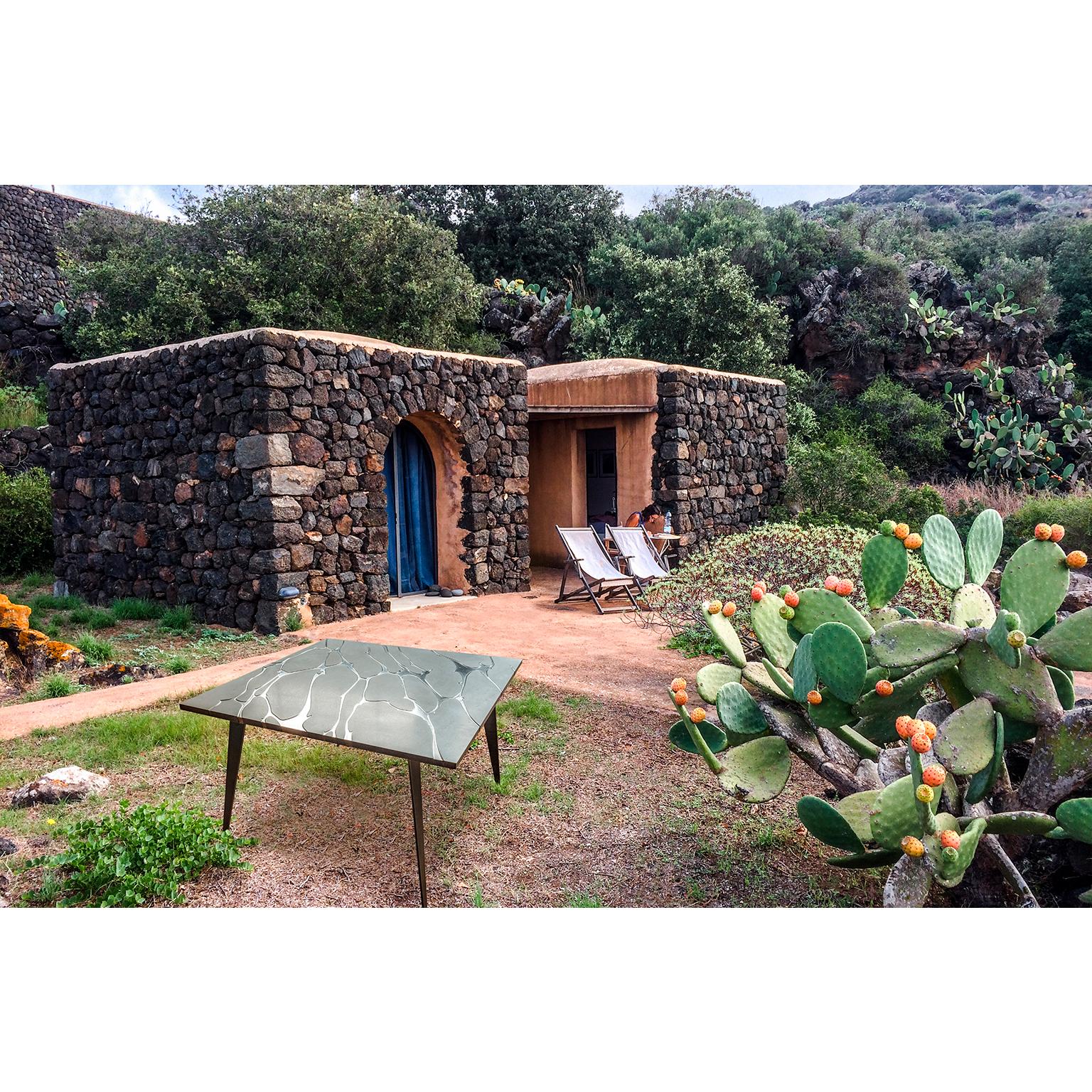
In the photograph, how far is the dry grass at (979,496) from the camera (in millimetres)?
10664

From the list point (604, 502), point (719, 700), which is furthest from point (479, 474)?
point (719, 700)

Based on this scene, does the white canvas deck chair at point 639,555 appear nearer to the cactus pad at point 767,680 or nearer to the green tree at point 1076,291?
the cactus pad at point 767,680

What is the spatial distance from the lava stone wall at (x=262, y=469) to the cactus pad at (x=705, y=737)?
4.27 meters

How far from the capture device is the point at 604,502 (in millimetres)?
10000

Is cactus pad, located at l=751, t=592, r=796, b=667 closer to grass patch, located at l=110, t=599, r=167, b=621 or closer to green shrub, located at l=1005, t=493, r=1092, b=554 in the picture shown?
grass patch, located at l=110, t=599, r=167, b=621

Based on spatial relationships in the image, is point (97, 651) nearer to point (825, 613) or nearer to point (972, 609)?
point (825, 613)

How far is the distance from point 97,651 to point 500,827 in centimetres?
401

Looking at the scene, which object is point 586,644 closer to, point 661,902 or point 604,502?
point 661,902

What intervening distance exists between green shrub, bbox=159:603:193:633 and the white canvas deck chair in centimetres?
393

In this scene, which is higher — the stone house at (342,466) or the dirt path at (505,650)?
the stone house at (342,466)

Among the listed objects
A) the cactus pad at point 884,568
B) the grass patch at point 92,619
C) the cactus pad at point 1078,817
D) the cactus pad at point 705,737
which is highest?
the cactus pad at point 884,568

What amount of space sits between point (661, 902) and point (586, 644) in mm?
3175

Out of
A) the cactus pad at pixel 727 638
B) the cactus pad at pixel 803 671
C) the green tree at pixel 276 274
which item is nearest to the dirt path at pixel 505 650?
the cactus pad at pixel 727 638

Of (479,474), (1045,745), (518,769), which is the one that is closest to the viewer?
(1045,745)
